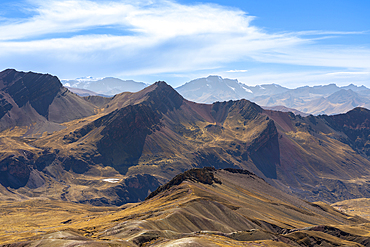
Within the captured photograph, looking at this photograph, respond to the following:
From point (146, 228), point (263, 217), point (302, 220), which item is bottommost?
point (302, 220)

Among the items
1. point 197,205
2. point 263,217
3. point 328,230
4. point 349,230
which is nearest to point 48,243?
point 197,205

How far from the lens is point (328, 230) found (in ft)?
528

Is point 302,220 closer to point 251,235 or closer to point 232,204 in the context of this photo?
point 232,204


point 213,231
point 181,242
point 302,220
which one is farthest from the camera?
point 302,220

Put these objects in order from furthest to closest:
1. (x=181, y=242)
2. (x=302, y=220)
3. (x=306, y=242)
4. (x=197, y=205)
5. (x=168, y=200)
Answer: (x=302, y=220) → (x=168, y=200) → (x=197, y=205) → (x=306, y=242) → (x=181, y=242)

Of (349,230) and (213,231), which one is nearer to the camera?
(213,231)

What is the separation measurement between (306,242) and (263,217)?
89.5 feet

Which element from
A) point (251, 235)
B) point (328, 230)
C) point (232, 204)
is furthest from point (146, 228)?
point (328, 230)

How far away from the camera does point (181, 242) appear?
323 feet

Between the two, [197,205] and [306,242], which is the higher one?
[197,205]

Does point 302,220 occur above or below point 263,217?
below

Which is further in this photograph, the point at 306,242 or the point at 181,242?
the point at 306,242

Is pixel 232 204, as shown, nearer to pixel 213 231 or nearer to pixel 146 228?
pixel 213 231

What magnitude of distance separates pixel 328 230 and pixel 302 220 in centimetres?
3796
